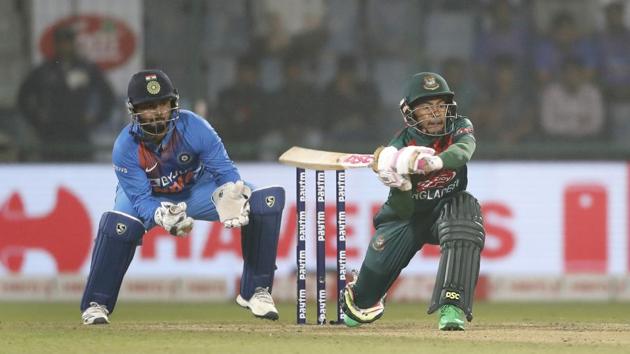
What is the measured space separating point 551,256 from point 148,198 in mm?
3879

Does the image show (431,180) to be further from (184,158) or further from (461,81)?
(461,81)

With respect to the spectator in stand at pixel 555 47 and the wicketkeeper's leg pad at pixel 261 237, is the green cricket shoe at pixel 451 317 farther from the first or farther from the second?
the spectator in stand at pixel 555 47

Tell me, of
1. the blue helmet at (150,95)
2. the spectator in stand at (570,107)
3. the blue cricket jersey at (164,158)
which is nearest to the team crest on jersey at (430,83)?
the blue cricket jersey at (164,158)

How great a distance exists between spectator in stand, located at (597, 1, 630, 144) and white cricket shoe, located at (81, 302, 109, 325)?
15.2 ft

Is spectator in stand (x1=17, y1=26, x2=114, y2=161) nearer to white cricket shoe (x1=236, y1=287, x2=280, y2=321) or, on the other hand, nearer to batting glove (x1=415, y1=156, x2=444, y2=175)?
white cricket shoe (x1=236, y1=287, x2=280, y2=321)

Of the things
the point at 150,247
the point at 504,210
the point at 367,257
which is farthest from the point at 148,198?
the point at 504,210

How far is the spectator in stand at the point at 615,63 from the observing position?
10992 mm

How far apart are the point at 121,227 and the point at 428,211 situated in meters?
1.44

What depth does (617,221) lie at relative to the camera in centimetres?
1061

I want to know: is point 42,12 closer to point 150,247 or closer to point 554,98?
point 150,247

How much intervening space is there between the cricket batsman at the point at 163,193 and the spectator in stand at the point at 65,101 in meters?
3.12

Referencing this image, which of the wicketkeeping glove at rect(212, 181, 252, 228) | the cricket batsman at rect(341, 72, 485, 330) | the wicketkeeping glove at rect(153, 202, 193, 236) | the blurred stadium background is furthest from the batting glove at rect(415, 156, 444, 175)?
the blurred stadium background

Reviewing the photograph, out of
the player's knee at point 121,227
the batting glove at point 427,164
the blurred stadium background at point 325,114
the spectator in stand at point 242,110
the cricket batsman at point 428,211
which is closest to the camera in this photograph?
the batting glove at point 427,164

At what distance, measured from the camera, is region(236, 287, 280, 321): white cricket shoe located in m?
7.62
